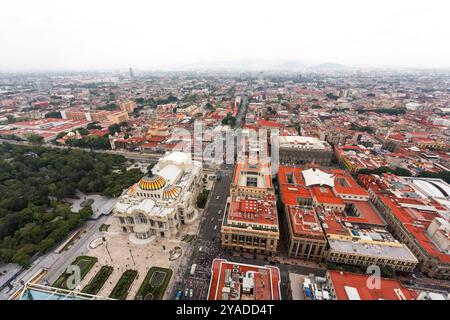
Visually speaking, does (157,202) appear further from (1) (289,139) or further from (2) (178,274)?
(1) (289,139)

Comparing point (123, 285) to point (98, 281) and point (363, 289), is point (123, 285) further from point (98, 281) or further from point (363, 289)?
point (363, 289)

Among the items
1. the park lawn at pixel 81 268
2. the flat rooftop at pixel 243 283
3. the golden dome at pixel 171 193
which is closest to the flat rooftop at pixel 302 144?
the golden dome at pixel 171 193

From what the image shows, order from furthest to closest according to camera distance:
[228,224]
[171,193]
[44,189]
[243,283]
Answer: [44,189], [171,193], [228,224], [243,283]

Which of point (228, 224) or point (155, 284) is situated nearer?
point (155, 284)

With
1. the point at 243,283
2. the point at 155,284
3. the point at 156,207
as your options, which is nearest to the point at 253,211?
the point at 243,283

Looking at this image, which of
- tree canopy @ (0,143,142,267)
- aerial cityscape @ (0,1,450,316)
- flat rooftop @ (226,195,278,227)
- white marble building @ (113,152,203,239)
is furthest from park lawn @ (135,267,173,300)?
tree canopy @ (0,143,142,267)

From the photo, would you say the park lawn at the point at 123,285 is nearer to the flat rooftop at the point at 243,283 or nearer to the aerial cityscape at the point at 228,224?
the aerial cityscape at the point at 228,224

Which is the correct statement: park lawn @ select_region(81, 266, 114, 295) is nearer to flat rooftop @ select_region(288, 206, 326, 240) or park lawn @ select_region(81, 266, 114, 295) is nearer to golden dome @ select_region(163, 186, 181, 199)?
golden dome @ select_region(163, 186, 181, 199)
